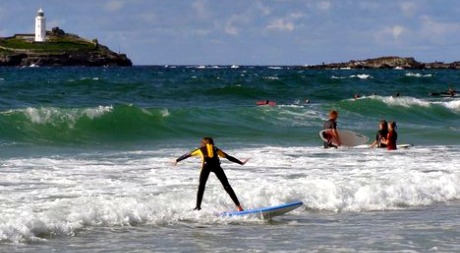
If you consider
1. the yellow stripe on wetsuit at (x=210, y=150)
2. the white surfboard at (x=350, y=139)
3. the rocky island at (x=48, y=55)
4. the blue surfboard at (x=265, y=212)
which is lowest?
the blue surfboard at (x=265, y=212)

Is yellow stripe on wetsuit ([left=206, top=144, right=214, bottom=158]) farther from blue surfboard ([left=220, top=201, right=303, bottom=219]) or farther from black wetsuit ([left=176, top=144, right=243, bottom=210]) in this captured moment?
blue surfboard ([left=220, top=201, right=303, bottom=219])

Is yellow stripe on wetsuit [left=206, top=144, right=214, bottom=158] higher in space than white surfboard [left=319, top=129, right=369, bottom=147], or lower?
higher

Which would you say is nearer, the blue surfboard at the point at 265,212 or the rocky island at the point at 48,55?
the blue surfboard at the point at 265,212

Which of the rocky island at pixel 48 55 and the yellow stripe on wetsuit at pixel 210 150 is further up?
the rocky island at pixel 48 55

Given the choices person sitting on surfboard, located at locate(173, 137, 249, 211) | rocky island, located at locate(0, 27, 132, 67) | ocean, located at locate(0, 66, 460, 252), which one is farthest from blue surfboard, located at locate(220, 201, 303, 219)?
rocky island, located at locate(0, 27, 132, 67)

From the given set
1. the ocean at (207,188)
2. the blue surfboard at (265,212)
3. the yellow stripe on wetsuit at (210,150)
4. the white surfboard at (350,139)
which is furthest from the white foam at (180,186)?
the white surfboard at (350,139)

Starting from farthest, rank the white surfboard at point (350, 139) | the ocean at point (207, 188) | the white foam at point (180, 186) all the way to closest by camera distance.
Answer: the white surfboard at point (350, 139) → the white foam at point (180, 186) → the ocean at point (207, 188)

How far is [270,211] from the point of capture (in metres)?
14.5

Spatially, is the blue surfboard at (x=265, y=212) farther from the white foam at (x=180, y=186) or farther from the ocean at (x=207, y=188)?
the white foam at (x=180, y=186)

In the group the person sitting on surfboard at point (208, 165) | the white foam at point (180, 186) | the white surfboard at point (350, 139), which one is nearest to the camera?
the white foam at point (180, 186)

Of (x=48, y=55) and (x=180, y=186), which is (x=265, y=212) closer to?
(x=180, y=186)

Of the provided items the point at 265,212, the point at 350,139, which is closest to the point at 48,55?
the point at 350,139

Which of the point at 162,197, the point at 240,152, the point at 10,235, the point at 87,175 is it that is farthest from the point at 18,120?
the point at 10,235

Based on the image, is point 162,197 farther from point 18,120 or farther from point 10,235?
point 18,120
